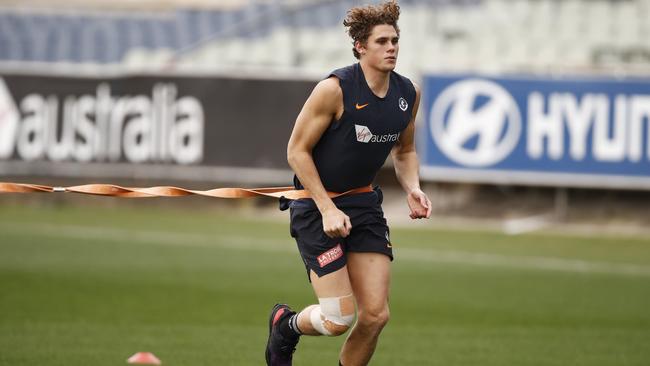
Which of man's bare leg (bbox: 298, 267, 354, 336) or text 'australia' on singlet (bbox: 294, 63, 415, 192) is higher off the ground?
text 'australia' on singlet (bbox: 294, 63, 415, 192)

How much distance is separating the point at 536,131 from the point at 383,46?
13787 millimetres

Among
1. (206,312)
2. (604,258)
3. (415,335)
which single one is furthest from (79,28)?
(415,335)

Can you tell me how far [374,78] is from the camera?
25.4 ft

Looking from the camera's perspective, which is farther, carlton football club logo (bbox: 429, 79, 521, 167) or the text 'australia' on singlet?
carlton football club logo (bbox: 429, 79, 521, 167)

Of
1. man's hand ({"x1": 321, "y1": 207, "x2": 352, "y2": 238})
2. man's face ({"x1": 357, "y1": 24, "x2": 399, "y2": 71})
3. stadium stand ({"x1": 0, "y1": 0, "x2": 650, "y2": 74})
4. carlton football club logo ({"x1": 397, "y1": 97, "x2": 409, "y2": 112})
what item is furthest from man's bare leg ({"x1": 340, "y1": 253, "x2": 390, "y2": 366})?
stadium stand ({"x1": 0, "y1": 0, "x2": 650, "y2": 74})

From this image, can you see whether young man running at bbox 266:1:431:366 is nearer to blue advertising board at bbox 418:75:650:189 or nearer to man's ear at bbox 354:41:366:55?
man's ear at bbox 354:41:366:55

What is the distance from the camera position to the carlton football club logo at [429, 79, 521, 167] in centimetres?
2111

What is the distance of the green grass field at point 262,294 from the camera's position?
10164 millimetres

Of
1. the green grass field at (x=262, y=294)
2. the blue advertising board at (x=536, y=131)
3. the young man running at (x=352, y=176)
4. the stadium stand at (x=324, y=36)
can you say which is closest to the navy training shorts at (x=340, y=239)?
the young man running at (x=352, y=176)

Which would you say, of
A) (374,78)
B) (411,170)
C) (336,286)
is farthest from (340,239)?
(374,78)

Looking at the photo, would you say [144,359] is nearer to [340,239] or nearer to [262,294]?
[340,239]

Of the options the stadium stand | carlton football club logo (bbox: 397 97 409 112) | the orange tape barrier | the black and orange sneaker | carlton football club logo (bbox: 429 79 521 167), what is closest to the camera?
carlton football club logo (bbox: 397 97 409 112)

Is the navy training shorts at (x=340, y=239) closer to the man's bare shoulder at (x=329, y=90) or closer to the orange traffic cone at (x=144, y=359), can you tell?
the man's bare shoulder at (x=329, y=90)

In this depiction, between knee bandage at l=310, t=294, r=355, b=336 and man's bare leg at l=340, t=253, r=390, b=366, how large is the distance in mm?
85
